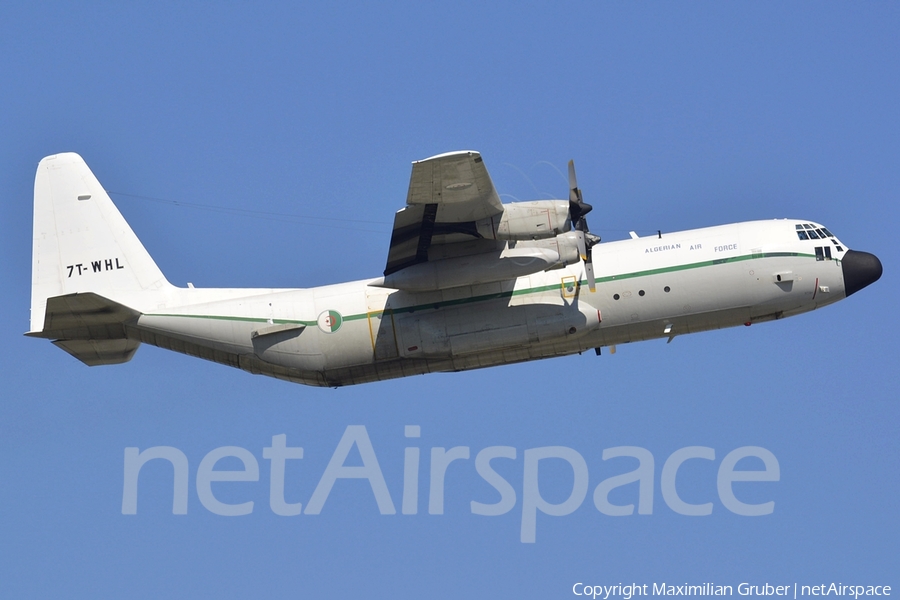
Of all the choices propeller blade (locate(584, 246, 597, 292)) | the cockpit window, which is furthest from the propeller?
the cockpit window

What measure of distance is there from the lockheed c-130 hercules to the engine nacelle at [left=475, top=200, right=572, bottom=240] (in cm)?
67

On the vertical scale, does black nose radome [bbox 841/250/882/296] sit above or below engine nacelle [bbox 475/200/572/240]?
below

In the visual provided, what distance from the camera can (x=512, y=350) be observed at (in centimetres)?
2333

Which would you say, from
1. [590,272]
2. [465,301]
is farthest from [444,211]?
[590,272]

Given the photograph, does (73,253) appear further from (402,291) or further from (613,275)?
(613,275)

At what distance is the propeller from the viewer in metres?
21.6

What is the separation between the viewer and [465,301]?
2303cm

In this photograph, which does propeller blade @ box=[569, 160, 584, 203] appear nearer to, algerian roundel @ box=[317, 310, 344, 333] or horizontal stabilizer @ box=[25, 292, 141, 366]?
algerian roundel @ box=[317, 310, 344, 333]

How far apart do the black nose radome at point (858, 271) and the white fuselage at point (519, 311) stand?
0.48ft

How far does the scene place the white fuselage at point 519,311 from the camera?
23.0 meters

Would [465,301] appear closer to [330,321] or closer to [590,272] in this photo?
[590,272]

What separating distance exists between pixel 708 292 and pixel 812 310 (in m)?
2.42

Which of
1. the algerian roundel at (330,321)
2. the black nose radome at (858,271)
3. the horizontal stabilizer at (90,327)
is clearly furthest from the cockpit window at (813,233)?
the horizontal stabilizer at (90,327)

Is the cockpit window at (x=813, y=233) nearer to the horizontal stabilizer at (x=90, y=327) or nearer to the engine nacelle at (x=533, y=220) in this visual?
the engine nacelle at (x=533, y=220)
